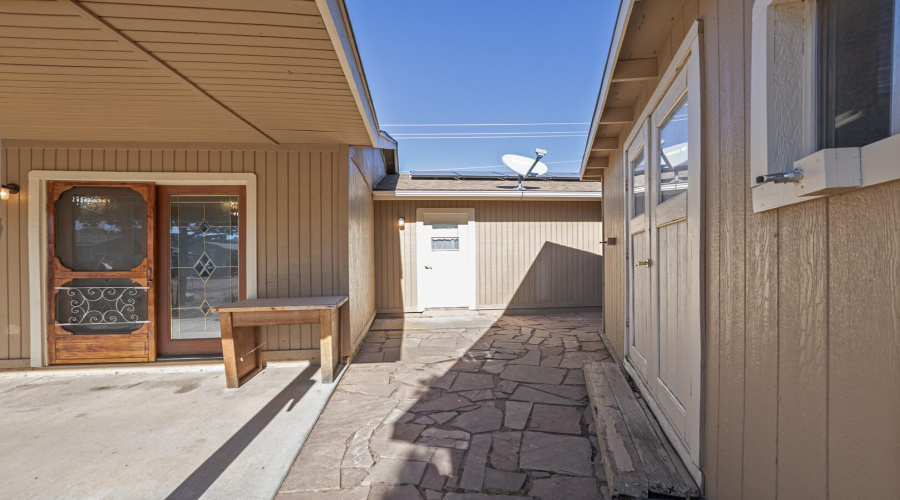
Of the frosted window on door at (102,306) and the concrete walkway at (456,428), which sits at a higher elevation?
the frosted window on door at (102,306)

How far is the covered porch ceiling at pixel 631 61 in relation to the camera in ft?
6.81

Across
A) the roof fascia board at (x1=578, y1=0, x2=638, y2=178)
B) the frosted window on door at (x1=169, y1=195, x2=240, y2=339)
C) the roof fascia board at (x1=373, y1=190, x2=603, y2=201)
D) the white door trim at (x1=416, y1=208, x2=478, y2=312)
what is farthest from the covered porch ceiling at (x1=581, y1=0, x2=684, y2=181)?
the frosted window on door at (x1=169, y1=195, x2=240, y2=339)

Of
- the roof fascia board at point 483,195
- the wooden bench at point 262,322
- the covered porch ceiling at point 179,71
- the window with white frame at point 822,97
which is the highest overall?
the covered porch ceiling at point 179,71

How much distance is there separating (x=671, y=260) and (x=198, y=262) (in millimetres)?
4204

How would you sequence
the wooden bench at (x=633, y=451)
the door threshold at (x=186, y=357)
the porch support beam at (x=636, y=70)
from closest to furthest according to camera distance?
the wooden bench at (x=633, y=451)
the porch support beam at (x=636, y=70)
the door threshold at (x=186, y=357)

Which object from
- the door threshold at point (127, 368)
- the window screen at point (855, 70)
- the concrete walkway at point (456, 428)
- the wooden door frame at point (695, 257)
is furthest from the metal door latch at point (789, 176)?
the door threshold at point (127, 368)

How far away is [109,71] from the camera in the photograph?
7.70 feet

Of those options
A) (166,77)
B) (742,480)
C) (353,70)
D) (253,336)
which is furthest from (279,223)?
(742,480)

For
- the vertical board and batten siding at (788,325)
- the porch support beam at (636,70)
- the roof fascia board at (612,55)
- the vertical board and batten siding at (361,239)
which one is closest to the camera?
the vertical board and batten siding at (788,325)

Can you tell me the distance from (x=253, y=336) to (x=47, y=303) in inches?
79.1

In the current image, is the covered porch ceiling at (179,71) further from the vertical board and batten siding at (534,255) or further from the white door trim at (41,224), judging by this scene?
the vertical board and batten siding at (534,255)

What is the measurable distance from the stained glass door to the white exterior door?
3730 mm

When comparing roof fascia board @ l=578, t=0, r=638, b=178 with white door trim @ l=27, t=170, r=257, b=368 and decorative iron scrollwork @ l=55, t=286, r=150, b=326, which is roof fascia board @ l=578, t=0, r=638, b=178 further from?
decorative iron scrollwork @ l=55, t=286, r=150, b=326

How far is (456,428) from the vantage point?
2.55m
